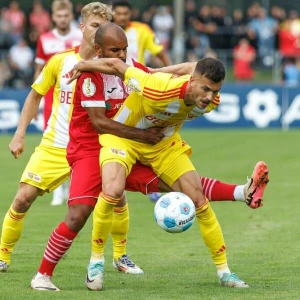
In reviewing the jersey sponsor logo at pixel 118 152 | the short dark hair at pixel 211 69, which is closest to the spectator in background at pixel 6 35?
the jersey sponsor logo at pixel 118 152

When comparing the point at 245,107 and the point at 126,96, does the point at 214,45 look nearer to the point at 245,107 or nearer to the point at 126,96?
the point at 245,107

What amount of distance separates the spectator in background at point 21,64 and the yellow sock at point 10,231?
18.4 m

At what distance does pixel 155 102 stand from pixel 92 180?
0.83 m

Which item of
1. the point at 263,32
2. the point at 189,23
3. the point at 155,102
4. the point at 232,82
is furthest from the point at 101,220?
the point at 189,23

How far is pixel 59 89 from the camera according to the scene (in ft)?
29.6

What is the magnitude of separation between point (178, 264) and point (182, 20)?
21.4m

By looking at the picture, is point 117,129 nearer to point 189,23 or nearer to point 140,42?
point 140,42

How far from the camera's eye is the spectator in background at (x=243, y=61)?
1091 inches

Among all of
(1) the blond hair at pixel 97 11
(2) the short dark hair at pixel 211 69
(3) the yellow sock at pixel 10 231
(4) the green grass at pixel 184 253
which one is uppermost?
(1) the blond hair at pixel 97 11

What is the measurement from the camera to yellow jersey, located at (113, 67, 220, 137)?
7.58 metres

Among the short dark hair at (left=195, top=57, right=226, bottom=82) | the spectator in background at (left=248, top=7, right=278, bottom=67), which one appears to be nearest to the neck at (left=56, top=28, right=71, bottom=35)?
the short dark hair at (left=195, top=57, right=226, bottom=82)

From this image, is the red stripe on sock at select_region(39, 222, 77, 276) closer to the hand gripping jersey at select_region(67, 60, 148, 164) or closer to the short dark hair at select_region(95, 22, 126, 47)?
the hand gripping jersey at select_region(67, 60, 148, 164)

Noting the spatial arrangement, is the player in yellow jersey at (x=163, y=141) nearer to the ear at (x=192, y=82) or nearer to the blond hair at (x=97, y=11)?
the ear at (x=192, y=82)

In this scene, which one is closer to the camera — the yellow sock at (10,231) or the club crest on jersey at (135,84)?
the club crest on jersey at (135,84)
